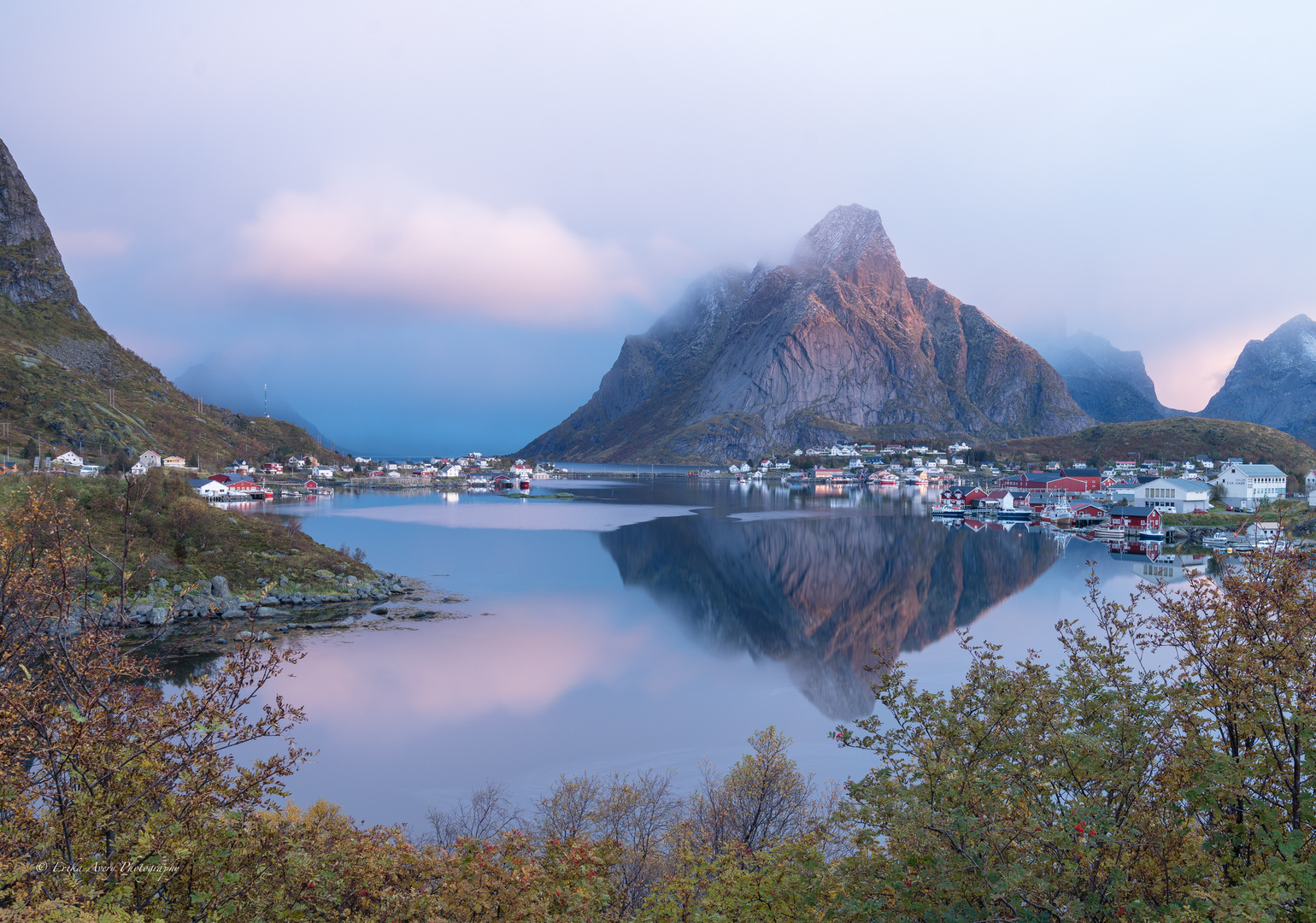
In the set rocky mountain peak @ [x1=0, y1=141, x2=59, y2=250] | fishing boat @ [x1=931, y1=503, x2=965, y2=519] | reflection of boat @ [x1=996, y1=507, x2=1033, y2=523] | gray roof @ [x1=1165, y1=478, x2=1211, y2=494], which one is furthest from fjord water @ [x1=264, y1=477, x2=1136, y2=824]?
rocky mountain peak @ [x1=0, y1=141, x2=59, y2=250]

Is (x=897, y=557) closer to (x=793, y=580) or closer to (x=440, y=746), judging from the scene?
(x=793, y=580)

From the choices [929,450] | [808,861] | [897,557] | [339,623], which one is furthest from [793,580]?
[929,450]

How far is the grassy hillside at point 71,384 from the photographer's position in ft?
243

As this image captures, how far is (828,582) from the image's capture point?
3750 centimetres

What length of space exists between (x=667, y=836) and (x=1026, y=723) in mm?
5396

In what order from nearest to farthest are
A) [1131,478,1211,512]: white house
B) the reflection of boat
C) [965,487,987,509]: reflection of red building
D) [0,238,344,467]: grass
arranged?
[1131,478,1211,512]: white house
the reflection of boat
[0,238,344,467]: grass
[965,487,987,509]: reflection of red building

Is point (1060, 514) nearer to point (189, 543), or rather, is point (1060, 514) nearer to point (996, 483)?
point (996, 483)

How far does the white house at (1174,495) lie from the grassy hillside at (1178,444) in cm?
4882

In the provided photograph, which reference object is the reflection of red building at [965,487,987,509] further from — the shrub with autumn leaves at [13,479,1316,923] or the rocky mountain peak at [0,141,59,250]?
the rocky mountain peak at [0,141,59,250]

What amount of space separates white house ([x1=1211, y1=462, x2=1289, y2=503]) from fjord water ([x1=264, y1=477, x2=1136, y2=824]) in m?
20.0

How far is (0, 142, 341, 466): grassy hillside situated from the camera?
243ft

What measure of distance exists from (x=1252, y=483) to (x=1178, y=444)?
66273mm

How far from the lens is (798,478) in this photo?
5635 inches

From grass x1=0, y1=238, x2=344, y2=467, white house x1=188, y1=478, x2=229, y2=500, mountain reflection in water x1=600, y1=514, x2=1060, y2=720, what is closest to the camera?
mountain reflection in water x1=600, y1=514, x2=1060, y2=720
